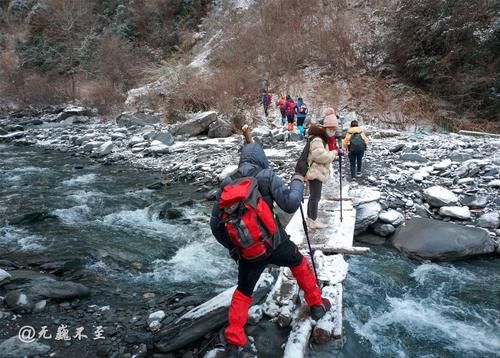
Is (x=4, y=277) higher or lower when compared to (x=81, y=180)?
higher

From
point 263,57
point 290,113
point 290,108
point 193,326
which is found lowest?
point 193,326

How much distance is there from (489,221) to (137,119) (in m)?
13.6

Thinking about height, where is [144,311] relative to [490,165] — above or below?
below

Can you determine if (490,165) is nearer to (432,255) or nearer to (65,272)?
(432,255)

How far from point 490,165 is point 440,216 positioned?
192 cm

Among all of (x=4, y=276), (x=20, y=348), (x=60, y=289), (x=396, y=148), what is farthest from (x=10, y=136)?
(x=20, y=348)

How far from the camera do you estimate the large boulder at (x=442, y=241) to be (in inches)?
217

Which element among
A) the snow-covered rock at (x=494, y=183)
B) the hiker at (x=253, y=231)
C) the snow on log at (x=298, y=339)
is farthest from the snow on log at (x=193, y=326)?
the snow-covered rock at (x=494, y=183)

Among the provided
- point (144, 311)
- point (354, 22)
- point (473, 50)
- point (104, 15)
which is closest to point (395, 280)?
point (144, 311)

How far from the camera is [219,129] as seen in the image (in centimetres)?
1312

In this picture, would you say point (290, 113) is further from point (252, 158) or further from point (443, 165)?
point (252, 158)

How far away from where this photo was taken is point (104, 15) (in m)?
29.5

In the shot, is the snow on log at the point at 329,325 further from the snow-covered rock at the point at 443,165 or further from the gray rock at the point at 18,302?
the snow-covered rock at the point at 443,165

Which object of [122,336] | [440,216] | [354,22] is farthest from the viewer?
[354,22]
